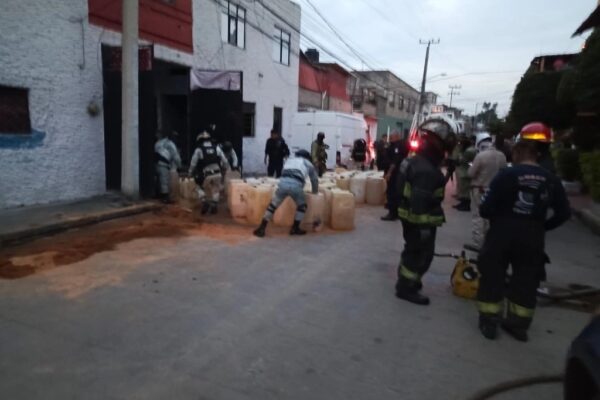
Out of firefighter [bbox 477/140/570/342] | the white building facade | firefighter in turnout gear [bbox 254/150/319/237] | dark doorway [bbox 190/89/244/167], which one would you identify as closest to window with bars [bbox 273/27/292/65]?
dark doorway [bbox 190/89/244/167]

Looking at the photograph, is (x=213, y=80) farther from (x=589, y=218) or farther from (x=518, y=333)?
(x=518, y=333)

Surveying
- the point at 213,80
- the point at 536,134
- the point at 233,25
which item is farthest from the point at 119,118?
the point at 536,134

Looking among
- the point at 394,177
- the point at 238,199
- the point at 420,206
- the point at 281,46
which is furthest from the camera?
the point at 281,46

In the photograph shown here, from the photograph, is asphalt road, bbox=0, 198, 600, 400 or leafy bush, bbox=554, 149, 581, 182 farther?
leafy bush, bbox=554, 149, 581, 182

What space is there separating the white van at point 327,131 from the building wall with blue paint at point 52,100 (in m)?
9.87

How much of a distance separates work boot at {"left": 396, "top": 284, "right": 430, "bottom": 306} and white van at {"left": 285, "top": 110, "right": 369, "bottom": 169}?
13955 millimetres

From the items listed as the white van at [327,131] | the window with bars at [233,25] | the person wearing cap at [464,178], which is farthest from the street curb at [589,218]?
the window with bars at [233,25]

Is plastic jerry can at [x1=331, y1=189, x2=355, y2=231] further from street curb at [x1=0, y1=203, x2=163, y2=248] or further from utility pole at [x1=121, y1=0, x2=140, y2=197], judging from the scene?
utility pole at [x1=121, y1=0, x2=140, y2=197]

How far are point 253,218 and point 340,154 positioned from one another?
11.2 metres

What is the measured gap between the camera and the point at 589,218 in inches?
371

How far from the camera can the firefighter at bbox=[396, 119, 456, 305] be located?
4.55 meters

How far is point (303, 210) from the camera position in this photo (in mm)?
7523

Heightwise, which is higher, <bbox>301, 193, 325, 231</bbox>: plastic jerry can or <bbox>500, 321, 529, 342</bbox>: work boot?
<bbox>301, 193, 325, 231</bbox>: plastic jerry can

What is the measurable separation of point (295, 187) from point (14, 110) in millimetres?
5468
